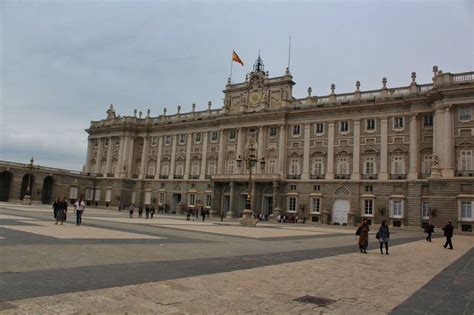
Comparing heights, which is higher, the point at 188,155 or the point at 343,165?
the point at 188,155

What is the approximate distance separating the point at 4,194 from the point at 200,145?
3114 centimetres

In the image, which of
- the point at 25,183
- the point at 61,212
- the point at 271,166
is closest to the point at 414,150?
the point at 271,166

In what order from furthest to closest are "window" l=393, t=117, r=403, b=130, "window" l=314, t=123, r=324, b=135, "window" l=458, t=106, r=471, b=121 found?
1. "window" l=314, t=123, r=324, b=135
2. "window" l=393, t=117, r=403, b=130
3. "window" l=458, t=106, r=471, b=121

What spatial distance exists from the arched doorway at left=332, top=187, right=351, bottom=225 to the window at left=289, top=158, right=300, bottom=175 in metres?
6.22

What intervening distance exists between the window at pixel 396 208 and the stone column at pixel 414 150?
10.2 feet

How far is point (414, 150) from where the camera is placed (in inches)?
1753

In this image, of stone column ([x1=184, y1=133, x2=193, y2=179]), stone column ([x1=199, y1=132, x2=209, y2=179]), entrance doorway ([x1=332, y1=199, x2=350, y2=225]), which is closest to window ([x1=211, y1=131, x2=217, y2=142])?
stone column ([x1=199, y1=132, x2=209, y2=179])

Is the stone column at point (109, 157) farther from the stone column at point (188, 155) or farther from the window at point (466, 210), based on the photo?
the window at point (466, 210)

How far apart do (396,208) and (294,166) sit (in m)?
13.9

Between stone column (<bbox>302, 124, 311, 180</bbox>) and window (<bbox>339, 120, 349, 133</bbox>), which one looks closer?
window (<bbox>339, 120, 349, 133</bbox>)

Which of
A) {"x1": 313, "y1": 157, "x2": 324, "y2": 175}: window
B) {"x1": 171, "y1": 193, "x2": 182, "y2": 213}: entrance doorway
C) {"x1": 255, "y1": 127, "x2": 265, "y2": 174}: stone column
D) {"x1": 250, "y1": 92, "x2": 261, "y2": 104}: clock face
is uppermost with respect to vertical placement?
{"x1": 250, "y1": 92, "x2": 261, "y2": 104}: clock face

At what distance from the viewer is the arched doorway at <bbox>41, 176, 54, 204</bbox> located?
67.1 meters

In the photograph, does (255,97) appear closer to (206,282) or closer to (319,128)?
(319,128)

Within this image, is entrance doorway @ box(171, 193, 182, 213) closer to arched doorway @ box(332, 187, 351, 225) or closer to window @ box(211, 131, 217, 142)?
window @ box(211, 131, 217, 142)
